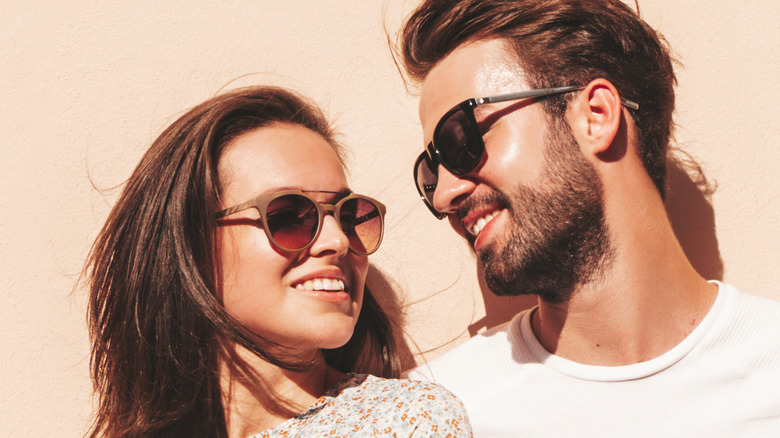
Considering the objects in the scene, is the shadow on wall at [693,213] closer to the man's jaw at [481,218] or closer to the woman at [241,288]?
the man's jaw at [481,218]

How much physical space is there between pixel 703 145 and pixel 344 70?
5.89 ft

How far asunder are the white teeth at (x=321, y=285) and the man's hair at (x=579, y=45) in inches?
39.2

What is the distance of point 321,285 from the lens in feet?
6.88

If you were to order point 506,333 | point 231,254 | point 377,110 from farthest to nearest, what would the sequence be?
point 377,110 < point 506,333 < point 231,254

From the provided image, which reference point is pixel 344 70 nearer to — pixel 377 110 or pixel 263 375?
pixel 377 110

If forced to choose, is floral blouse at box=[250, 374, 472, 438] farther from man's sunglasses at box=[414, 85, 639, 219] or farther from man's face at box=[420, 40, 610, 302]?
man's sunglasses at box=[414, 85, 639, 219]

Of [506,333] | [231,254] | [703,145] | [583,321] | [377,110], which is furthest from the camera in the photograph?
[377,110]

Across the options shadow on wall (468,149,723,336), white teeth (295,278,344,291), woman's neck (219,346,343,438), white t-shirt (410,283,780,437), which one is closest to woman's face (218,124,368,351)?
white teeth (295,278,344,291)

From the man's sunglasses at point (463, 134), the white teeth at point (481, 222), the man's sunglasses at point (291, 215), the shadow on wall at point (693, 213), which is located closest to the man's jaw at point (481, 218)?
the white teeth at point (481, 222)

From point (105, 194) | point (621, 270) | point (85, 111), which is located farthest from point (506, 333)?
point (85, 111)

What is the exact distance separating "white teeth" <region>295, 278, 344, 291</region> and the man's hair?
100cm

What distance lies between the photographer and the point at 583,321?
229 centimetres

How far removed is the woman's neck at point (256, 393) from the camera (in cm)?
219

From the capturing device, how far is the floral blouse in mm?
1909
